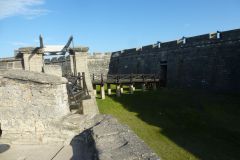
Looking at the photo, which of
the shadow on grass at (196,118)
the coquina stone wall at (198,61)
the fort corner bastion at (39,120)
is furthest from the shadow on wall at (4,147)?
the coquina stone wall at (198,61)

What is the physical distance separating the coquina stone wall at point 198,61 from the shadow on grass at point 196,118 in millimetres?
1708

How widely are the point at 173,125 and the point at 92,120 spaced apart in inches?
295

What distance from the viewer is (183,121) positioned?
1259 centimetres

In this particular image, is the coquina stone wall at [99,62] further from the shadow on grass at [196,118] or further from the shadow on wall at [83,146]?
the shadow on wall at [83,146]

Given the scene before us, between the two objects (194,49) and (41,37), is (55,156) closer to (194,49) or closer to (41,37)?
(41,37)

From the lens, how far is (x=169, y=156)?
8.45 meters

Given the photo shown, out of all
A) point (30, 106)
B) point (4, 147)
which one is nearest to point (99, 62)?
point (30, 106)

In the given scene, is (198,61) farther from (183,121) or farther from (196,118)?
(183,121)

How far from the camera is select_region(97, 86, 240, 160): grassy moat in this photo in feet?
29.7

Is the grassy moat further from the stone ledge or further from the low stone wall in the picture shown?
the stone ledge

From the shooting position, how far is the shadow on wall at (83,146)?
4172mm

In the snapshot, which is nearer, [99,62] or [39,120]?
[39,120]

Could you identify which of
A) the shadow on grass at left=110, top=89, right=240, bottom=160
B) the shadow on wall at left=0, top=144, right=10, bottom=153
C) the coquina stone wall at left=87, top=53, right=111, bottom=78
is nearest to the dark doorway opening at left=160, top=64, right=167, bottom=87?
the shadow on grass at left=110, top=89, right=240, bottom=160

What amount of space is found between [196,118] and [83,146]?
29.8ft
